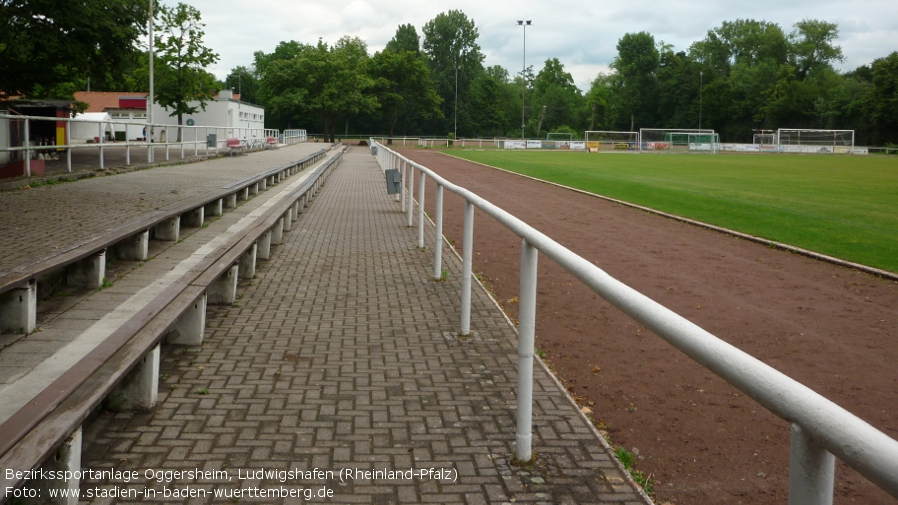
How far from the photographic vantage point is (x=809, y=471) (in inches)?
62.5

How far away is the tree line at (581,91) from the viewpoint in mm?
90750

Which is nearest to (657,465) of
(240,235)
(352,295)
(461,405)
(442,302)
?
(461,405)

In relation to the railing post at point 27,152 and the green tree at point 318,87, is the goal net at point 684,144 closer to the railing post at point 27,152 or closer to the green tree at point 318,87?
the green tree at point 318,87

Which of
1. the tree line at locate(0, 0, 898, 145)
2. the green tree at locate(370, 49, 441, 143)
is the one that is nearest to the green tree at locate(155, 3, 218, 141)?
the tree line at locate(0, 0, 898, 145)

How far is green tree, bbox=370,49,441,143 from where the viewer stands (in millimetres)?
103688

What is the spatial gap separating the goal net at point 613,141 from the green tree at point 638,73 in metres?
34.5

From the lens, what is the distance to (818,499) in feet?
5.14

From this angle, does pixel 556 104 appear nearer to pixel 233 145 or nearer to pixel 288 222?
pixel 233 145

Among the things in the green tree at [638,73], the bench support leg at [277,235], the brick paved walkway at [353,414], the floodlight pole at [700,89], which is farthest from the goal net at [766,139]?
the brick paved walkway at [353,414]

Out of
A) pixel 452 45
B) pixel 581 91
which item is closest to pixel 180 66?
pixel 452 45

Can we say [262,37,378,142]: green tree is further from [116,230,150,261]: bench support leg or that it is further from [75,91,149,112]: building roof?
[116,230,150,261]: bench support leg

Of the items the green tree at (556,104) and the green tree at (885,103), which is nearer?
the green tree at (885,103)

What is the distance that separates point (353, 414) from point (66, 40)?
24.6m

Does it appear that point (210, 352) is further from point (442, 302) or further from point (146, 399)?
point (442, 302)
